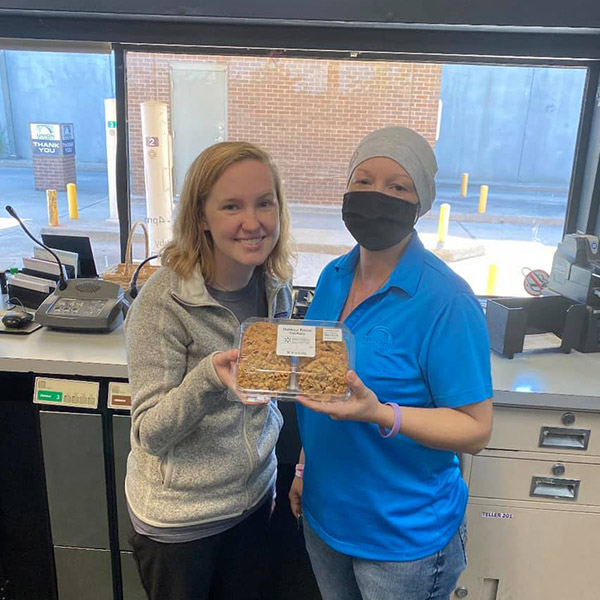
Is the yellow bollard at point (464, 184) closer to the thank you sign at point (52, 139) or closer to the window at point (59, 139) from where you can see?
the window at point (59, 139)

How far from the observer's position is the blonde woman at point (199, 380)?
1051mm

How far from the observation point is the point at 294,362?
102cm

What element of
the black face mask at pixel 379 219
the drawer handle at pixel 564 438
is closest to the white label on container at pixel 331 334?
the black face mask at pixel 379 219

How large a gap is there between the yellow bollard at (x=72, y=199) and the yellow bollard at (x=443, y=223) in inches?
88.8

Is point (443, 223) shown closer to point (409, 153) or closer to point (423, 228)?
point (423, 228)

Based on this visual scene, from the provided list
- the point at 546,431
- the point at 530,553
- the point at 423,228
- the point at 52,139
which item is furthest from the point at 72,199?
the point at 530,553

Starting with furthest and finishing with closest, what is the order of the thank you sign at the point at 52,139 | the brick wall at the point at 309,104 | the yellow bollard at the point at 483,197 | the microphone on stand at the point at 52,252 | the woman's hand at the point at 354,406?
the yellow bollard at the point at 483,197
the thank you sign at the point at 52,139
the brick wall at the point at 309,104
the microphone on stand at the point at 52,252
the woman's hand at the point at 354,406

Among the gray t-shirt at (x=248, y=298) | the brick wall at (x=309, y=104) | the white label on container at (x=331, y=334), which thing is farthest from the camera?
the brick wall at (x=309, y=104)

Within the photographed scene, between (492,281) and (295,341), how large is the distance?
1.97 meters

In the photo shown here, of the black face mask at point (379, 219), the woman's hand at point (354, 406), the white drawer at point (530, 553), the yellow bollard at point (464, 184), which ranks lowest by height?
the white drawer at point (530, 553)

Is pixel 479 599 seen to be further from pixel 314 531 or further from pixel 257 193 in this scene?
pixel 257 193

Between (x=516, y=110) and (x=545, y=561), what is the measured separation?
7.19 ft

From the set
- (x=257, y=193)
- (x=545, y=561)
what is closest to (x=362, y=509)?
(x=257, y=193)

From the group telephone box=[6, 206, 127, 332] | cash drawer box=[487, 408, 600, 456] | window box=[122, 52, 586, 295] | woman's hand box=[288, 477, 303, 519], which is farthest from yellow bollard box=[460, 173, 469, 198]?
woman's hand box=[288, 477, 303, 519]
